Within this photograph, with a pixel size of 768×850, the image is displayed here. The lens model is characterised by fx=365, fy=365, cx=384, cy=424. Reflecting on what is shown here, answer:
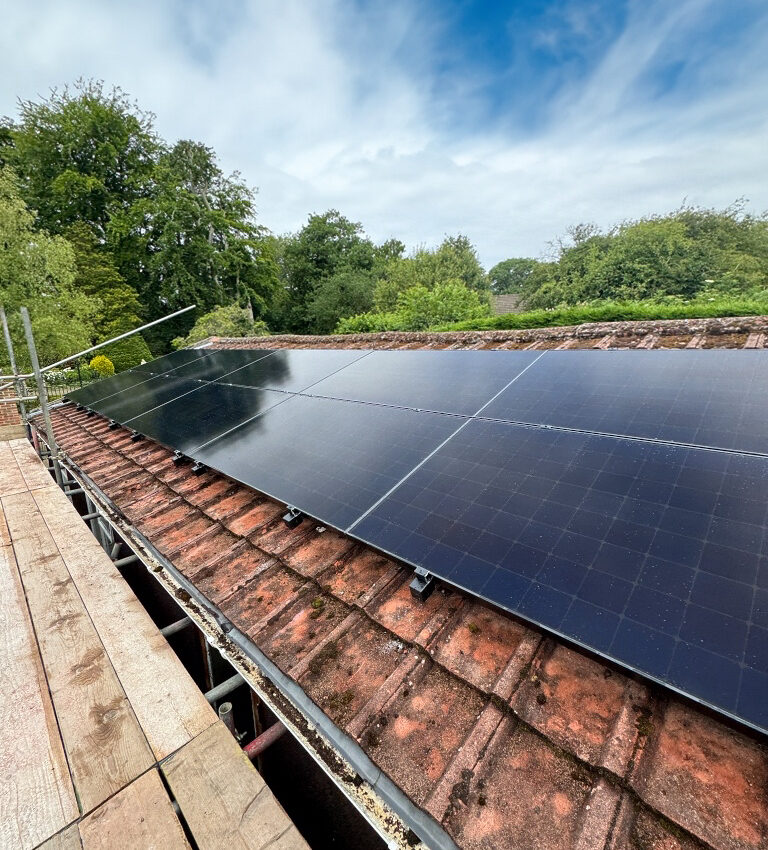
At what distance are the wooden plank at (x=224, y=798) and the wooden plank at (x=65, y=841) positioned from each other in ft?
0.99

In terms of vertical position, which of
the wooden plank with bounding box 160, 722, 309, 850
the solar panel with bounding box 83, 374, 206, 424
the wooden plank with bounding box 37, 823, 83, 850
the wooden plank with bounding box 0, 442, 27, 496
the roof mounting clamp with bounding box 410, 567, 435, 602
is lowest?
the wooden plank with bounding box 160, 722, 309, 850

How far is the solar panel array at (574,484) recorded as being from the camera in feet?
4.68

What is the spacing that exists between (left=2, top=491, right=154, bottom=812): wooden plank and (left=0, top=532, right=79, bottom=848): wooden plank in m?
0.04

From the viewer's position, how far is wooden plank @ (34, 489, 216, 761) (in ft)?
5.90

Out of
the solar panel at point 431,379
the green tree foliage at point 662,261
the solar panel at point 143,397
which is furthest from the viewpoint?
the green tree foliage at point 662,261

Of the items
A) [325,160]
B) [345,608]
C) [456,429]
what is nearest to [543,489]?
[456,429]

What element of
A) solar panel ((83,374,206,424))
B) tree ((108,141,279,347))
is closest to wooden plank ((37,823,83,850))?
solar panel ((83,374,206,424))

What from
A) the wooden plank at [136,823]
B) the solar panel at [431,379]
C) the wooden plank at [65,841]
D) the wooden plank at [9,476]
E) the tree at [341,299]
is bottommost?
the wooden plank at [136,823]

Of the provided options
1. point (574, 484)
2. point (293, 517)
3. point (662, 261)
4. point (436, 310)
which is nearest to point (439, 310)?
point (436, 310)

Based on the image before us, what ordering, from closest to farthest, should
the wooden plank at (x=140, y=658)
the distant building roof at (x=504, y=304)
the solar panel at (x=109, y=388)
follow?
the wooden plank at (x=140, y=658)
the solar panel at (x=109, y=388)
the distant building roof at (x=504, y=304)

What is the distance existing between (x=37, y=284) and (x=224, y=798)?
22.2 meters

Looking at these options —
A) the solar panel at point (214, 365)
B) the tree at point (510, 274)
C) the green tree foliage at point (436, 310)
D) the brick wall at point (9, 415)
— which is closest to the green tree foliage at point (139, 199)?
the green tree foliage at point (436, 310)

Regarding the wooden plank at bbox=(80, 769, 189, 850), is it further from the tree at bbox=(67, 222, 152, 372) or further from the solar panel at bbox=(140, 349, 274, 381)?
the tree at bbox=(67, 222, 152, 372)

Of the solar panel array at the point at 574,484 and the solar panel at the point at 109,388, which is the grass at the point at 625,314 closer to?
the solar panel array at the point at 574,484
